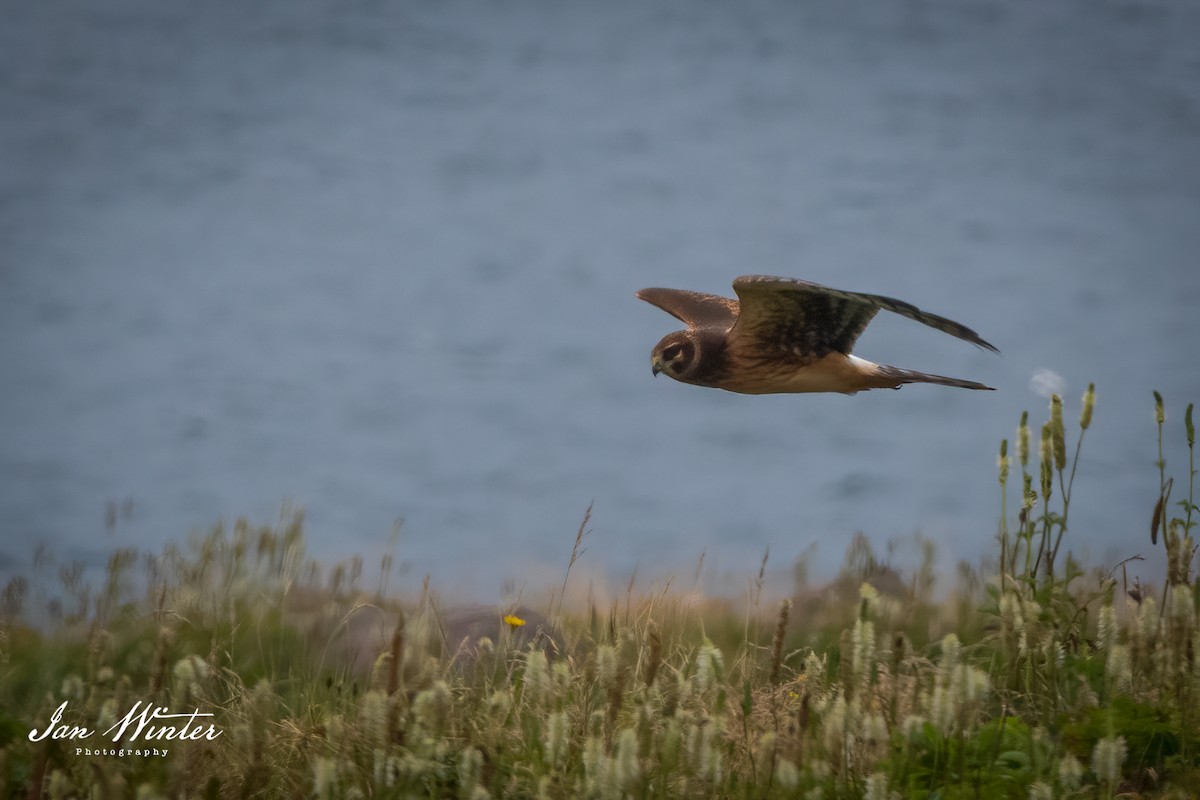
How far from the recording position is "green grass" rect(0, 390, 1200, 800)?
3.07m

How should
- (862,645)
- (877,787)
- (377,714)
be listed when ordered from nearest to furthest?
(877,787)
(377,714)
(862,645)

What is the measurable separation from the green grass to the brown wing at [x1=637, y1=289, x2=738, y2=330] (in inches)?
111

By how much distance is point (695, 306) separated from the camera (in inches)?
349

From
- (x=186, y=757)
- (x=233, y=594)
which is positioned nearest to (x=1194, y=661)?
(x=186, y=757)

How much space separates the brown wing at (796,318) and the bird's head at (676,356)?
1.50 ft

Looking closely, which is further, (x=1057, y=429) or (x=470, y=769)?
(x=1057, y=429)

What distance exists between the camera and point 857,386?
736 centimetres

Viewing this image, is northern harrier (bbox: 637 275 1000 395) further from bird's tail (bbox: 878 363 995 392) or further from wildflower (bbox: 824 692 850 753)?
wildflower (bbox: 824 692 850 753)

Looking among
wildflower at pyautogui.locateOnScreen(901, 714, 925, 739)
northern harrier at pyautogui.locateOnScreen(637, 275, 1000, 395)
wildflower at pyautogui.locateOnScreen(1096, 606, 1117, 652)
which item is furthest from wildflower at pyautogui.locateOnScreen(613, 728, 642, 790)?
northern harrier at pyautogui.locateOnScreen(637, 275, 1000, 395)

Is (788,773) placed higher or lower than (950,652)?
lower

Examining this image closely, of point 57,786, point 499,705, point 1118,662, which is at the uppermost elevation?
point 1118,662

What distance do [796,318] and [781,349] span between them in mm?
323

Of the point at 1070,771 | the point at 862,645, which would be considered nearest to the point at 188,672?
the point at 862,645

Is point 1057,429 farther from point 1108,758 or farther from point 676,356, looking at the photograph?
point 676,356
